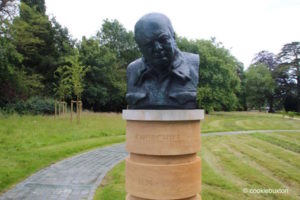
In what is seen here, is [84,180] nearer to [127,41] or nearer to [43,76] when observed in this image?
[43,76]

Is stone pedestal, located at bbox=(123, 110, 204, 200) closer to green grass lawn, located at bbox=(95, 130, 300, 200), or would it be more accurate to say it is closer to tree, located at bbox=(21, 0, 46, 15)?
green grass lawn, located at bbox=(95, 130, 300, 200)

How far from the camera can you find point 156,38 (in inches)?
158

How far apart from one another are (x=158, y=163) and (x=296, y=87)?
158 ft

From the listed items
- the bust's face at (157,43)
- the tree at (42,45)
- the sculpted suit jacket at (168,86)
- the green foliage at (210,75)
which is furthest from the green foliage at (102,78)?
the bust's face at (157,43)

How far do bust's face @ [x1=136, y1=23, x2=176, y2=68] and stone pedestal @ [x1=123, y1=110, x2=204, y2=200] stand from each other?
76 cm

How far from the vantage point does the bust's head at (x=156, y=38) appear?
400cm

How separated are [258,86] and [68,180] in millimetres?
45071

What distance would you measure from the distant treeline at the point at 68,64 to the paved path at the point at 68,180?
1071cm

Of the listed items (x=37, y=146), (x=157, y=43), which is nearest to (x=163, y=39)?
(x=157, y=43)

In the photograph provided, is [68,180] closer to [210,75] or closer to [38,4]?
[210,75]

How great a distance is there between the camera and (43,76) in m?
29.4

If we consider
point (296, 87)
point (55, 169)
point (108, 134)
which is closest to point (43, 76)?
point (108, 134)

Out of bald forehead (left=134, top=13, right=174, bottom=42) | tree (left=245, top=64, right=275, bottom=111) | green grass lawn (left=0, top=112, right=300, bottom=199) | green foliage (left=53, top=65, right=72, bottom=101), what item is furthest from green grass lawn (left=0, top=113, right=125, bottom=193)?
tree (left=245, top=64, right=275, bottom=111)

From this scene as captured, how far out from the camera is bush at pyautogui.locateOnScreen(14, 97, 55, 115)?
77.5 ft
